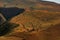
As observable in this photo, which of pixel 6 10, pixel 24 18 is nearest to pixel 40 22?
pixel 24 18

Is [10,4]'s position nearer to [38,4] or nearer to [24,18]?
[38,4]

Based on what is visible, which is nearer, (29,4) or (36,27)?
(36,27)

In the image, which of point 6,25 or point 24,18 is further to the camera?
point 24,18

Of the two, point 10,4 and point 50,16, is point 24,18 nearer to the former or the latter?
point 50,16

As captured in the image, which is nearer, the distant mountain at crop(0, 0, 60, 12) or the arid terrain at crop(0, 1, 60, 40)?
the arid terrain at crop(0, 1, 60, 40)

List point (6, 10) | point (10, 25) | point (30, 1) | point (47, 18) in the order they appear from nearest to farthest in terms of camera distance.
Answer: point (10, 25)
point (47, 18)
point (6, 10)
point (30, 1)

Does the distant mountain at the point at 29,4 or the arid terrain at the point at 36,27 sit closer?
the arid terrain at the point at 36,27

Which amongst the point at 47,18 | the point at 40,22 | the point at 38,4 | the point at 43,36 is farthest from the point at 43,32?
the point at 38,4

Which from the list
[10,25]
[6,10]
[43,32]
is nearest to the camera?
[43,32]

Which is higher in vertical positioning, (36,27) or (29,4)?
(29,4)
